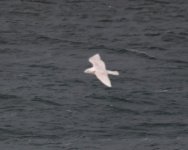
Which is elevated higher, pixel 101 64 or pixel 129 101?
pixel 101 64

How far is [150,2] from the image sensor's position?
101062 mm

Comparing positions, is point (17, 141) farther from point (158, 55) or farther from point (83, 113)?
point (158, 55)

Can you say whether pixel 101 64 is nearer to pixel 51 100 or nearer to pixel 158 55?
pixel 51 100

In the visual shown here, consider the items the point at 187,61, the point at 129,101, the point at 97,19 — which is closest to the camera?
the point at 129,101

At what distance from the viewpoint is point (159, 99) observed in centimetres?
7275

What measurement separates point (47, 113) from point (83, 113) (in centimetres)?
214

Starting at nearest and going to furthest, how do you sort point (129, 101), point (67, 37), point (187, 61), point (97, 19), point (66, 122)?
point (66, 122) → point (129, 101) → point (187, 61) → point (67, 37) → point (97, 19)

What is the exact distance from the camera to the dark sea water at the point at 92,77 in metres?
66.2

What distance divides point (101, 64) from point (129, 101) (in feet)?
37.3

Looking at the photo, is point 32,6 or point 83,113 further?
point 32,6

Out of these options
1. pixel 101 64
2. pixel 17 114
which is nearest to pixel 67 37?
pixel 17 114

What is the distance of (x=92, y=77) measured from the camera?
7825 cm

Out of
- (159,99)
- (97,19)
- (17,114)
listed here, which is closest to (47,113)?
(17,114)

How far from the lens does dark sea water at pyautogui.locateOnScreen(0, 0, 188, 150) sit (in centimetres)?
6622
